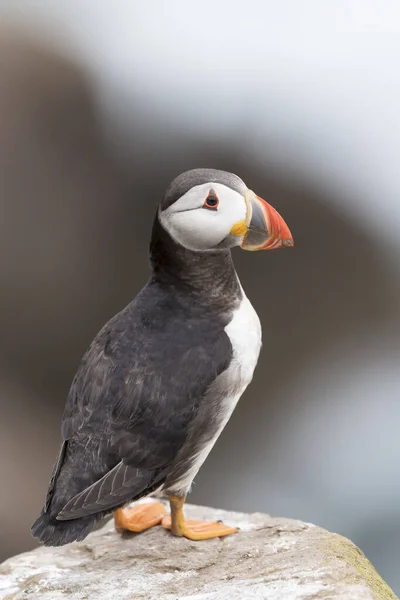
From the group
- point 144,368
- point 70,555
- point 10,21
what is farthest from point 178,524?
point 10,21

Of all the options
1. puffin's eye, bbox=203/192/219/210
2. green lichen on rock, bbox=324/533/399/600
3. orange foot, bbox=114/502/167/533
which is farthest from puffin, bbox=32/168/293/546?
green lichen on rock, bbox=324/533/399/600

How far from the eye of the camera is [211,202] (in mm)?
2928

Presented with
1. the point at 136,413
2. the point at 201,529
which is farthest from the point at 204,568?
the point at 136,413

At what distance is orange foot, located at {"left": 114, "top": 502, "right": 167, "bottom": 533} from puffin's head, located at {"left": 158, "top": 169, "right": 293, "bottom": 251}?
1.35m

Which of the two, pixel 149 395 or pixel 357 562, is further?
pixel 357 562

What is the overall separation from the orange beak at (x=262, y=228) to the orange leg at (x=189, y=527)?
1114mm

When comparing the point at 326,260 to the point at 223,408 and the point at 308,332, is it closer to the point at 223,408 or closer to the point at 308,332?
the point at 308,332

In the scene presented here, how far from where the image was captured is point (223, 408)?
3.12 metres

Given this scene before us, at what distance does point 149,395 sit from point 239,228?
0.67m

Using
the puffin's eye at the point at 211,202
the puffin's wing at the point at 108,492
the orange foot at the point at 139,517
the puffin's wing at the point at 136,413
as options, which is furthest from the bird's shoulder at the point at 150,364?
the orange foot at the point at 139,517

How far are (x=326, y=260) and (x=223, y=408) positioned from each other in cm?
568

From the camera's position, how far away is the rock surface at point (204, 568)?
2.85m

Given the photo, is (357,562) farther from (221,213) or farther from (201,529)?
(221,213)

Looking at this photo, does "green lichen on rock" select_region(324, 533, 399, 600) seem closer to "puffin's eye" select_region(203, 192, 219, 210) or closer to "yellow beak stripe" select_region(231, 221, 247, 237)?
"yellow beak stripe" select_region(231, 221, 247, 237)
